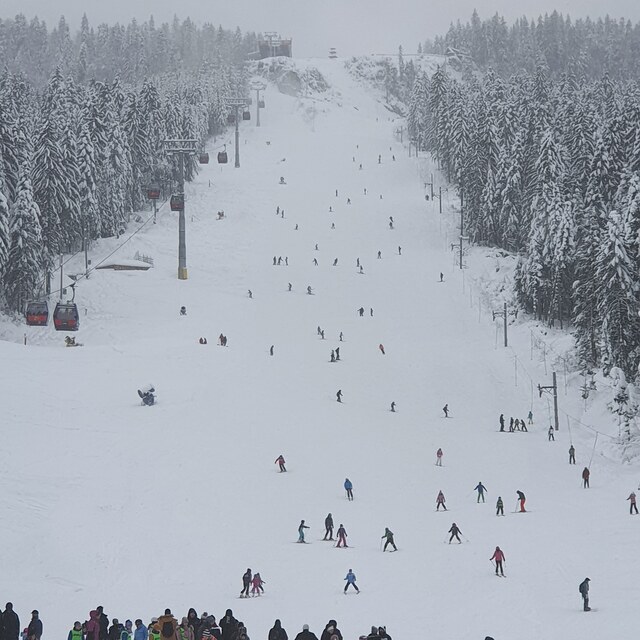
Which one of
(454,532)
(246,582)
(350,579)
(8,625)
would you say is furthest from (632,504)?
(8,625)

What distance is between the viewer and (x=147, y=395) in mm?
40219

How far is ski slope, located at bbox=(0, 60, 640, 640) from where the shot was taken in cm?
2320

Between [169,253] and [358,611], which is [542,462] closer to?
[358,611]

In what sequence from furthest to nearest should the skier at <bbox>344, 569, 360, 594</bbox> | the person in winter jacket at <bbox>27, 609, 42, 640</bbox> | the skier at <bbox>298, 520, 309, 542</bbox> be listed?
the skier at <bbox>298, 520, 309, 542</bbox> < the skier at <bbox>344, 569, 360, 594</bbox> < the person in winter jacket at <bbox>27, 609, 42, 640</bbox>

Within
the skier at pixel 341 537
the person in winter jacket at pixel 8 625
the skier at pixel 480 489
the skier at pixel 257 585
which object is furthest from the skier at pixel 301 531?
the person in winter jacket at pixel 8 625

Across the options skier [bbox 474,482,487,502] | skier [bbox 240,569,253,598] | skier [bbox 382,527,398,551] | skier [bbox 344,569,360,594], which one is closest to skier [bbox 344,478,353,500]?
skier [bbox 474,482,487,502]

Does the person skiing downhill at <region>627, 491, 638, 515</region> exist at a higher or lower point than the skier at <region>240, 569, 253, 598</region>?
lower

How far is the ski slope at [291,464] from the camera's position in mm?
23203

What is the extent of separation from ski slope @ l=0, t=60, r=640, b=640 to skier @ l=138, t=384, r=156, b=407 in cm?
60

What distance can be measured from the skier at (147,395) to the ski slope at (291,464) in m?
0.60

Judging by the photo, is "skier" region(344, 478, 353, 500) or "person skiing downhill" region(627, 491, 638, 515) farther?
"skier" region(344, 478, 353, 500)

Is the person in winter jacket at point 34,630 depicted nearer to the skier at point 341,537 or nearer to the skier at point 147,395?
the skier at point 341,537

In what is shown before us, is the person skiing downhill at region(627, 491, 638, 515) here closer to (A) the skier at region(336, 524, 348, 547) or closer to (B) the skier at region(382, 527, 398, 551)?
(B) the skier at region(382, 527, 398, 551)

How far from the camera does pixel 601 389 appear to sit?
47.2 metres
